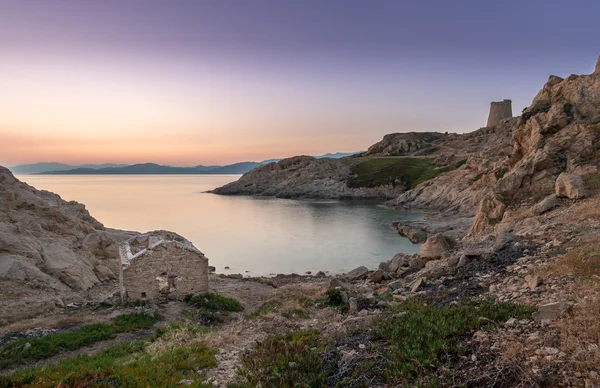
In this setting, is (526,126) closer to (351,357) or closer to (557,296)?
(557,296)

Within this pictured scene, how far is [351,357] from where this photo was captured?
8.08 m

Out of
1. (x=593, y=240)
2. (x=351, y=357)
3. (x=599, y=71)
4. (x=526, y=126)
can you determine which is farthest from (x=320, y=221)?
(x=351, y=357)

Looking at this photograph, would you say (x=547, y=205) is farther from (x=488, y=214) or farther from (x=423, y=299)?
(x=423, y=299)

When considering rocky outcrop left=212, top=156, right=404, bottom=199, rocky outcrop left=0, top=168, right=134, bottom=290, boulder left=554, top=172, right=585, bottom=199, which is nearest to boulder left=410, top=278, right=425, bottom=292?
boulder left=554, top=172, right=585, bottom=199

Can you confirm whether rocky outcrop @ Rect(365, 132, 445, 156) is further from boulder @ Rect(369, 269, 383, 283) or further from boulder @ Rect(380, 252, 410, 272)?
boulder @ Rect(369, 269, 383, 283)

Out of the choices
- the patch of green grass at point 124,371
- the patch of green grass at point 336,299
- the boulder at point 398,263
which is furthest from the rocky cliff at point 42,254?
the boulder at point 398,263

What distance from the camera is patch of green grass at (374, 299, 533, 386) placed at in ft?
23.0

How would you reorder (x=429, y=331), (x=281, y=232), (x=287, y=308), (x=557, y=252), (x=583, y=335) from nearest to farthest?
(x=583, y=335) → (x=429, y=331) → (x=557, y=252) → (x=287, y=308) → (x=281, y=232)

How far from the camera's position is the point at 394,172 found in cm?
11969

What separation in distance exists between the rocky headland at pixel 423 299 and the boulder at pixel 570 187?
0.08 m

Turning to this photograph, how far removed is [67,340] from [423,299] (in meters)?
13.8

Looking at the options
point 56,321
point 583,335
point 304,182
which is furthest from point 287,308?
point 304,182

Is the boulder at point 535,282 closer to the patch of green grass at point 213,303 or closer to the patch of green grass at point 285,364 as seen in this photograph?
the patch of green grass at point 285,364

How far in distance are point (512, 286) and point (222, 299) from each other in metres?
14.6
